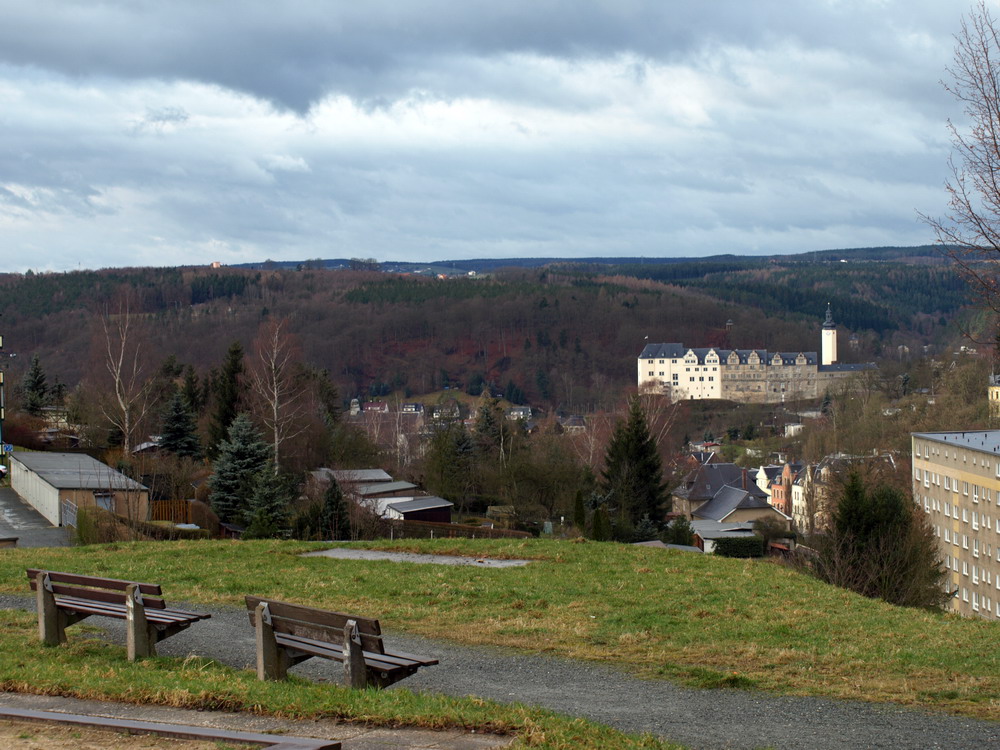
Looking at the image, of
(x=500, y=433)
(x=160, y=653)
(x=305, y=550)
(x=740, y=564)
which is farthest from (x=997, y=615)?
(x=160, y=653)

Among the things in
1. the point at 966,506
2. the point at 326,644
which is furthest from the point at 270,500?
the point at 966,506

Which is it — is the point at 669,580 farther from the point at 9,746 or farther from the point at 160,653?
the point at 9,746

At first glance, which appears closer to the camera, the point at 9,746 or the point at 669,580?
the point at 9,746

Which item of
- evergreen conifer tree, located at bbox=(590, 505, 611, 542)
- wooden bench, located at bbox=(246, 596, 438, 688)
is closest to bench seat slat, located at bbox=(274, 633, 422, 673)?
wooden bench, located at bbox=(246, 596, 438, 688)

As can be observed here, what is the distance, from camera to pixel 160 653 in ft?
27.5

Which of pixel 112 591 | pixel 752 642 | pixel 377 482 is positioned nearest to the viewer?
pixel 112 591

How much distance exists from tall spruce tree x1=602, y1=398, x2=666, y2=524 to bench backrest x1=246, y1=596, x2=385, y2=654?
1172 inches

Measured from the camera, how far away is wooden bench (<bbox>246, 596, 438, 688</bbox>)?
6461 millimetres

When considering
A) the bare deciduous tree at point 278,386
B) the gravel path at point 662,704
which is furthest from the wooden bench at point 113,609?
the bare deciduous tree at point 278,386

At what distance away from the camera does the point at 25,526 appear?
23.2m

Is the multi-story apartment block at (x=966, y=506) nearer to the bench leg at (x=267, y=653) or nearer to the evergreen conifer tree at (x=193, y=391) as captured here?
the evergreen conifer tree at (x=193, y=391)

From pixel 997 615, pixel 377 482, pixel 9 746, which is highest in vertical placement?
pixel 9 746

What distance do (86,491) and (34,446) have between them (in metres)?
19.7

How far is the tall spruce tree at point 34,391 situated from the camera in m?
48.6
